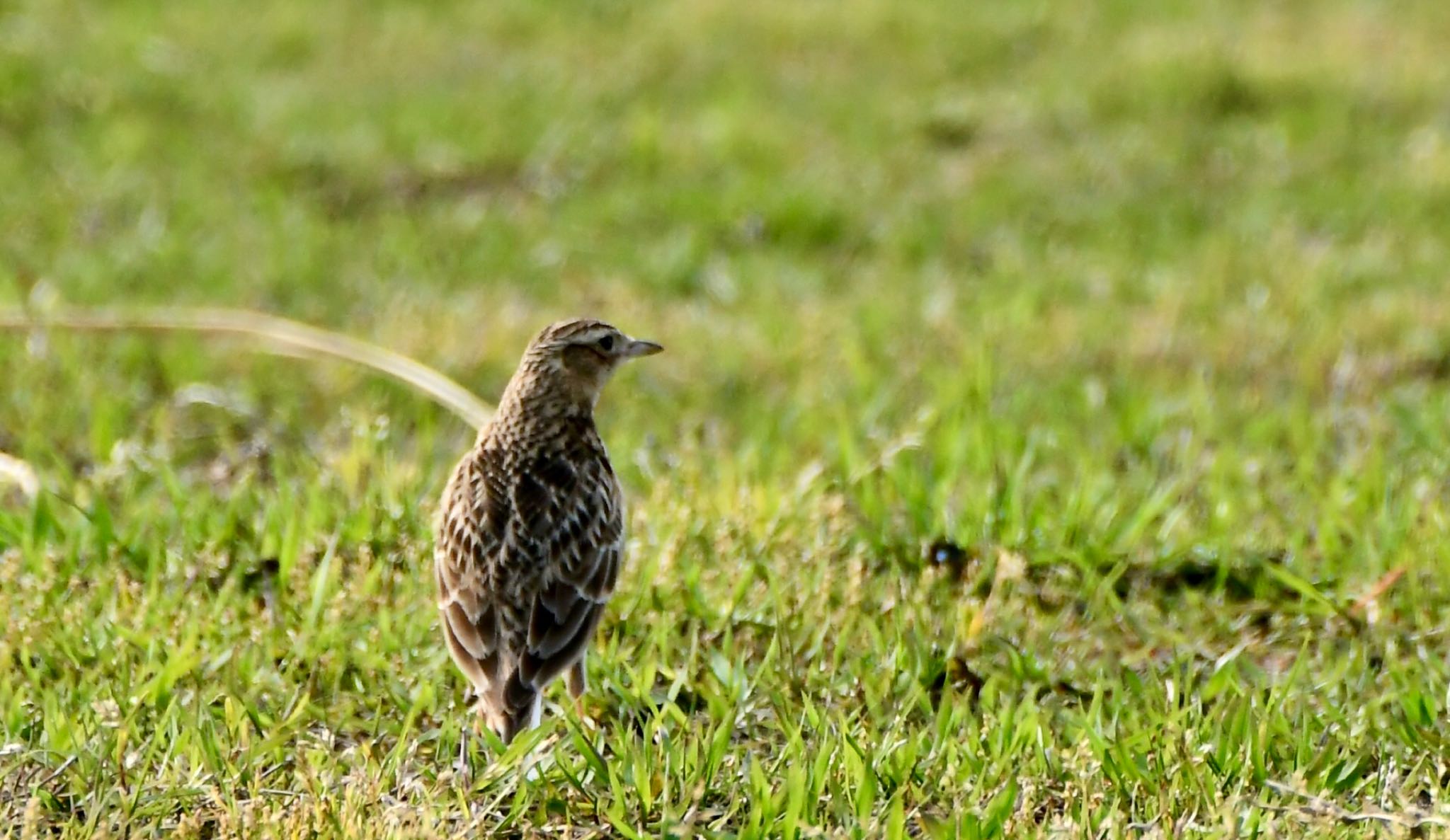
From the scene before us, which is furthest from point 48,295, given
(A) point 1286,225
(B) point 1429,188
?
(B) point 1429,188

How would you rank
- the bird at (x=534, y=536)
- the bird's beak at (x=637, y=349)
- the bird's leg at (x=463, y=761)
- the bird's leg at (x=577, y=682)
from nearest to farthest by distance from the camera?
1. the bird's leg at (x=463, y=761)
2. the bird at (x=534, y=536)
3. the bird's leg at (x=577, y=682)
4. the bird's beak at (x=637, y=349)

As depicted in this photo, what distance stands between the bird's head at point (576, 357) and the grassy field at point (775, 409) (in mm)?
541

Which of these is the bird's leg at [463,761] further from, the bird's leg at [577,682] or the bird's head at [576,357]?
the bird's head at [576,357]

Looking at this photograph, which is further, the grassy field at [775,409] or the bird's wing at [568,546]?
the bird's wing at [568,546]

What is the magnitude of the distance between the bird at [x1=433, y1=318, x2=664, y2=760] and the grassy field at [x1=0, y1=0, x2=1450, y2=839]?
154 mm

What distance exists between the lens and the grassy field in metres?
4.14

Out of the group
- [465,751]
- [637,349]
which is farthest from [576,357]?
[465,751]

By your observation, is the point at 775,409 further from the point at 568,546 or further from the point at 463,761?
the point at 463,761

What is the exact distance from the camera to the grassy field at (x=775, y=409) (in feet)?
13.6

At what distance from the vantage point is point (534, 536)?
4.54m

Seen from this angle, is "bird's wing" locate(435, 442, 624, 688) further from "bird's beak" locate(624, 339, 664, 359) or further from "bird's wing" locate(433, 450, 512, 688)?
"bird's beak" locate(624, 339, 664, 359)

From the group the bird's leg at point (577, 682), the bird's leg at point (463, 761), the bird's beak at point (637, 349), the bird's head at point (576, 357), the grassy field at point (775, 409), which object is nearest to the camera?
the bird's leg at point (463, 761)

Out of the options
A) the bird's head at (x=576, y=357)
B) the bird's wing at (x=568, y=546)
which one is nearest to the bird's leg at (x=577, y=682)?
the bird's wing at (x=568, y=546)

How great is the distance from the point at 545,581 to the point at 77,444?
117 inches
